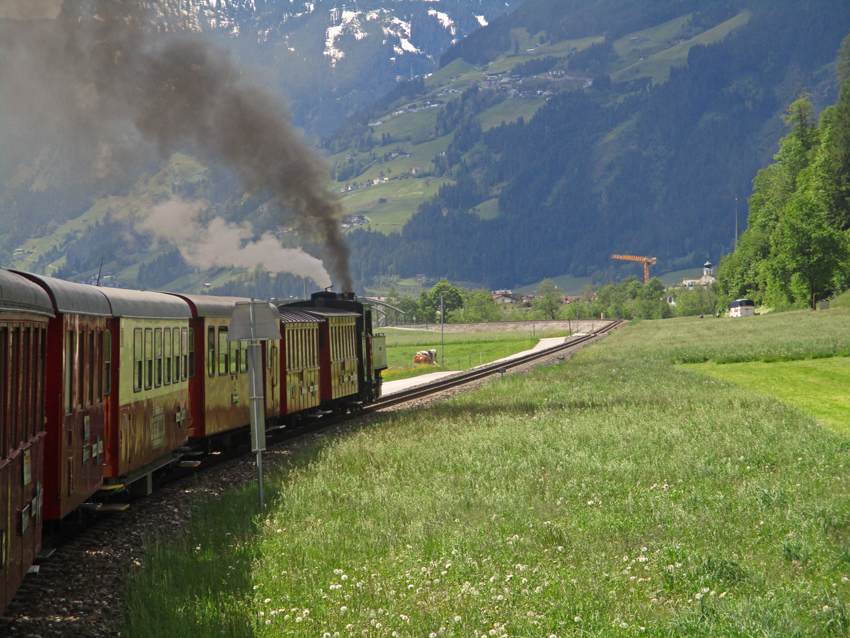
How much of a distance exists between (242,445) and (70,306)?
1096 centimetres

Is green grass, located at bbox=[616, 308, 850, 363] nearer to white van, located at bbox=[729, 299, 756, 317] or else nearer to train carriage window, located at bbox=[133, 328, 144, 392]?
train carriage window, located at bbox=[133, 328, 144, 392]

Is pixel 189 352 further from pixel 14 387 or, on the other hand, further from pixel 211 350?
pixel 14 387

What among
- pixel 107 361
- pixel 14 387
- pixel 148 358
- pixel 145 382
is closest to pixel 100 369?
pixel 107 361

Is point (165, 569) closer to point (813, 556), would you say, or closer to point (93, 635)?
point (93, 635)

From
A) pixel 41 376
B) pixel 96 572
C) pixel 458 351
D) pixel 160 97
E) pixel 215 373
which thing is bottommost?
pixel 96 572

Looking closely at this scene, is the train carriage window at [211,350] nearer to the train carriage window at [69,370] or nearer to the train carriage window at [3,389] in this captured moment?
the train carriage window at [69,370]

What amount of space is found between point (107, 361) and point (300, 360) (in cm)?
1094

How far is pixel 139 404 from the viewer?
12609mm

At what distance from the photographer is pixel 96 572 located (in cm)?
951

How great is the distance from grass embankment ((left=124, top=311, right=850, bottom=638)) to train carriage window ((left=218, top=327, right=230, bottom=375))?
2544 mm

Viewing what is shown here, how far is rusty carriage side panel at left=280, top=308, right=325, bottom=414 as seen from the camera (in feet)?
69.6

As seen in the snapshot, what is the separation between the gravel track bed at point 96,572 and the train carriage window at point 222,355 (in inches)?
107

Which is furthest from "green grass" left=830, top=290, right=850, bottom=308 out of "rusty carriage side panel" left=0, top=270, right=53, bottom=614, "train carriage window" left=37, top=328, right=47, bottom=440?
"rusty carriage side panel" left=0, top=270, right=53, bottom=614

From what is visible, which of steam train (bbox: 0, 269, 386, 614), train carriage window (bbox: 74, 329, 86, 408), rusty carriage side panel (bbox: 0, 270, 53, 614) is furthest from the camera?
train carriage window (bbox: 74, 329, 86, 408)
